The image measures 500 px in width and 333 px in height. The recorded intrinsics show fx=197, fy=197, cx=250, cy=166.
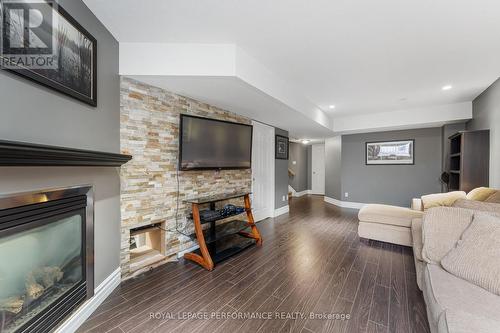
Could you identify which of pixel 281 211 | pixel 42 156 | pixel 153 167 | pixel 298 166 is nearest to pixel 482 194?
pixel 281 211

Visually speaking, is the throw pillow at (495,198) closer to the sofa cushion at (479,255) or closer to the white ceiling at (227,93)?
the sofa cushion at (479,255)

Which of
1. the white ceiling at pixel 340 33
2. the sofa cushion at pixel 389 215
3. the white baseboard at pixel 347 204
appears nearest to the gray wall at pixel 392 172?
the white baseboard at pixel 347 204

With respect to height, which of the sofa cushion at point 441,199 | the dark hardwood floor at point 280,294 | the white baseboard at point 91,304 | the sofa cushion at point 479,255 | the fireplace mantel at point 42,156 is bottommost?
the dark hardwood floor at point 280,294

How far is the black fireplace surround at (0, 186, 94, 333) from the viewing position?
43.1 inches

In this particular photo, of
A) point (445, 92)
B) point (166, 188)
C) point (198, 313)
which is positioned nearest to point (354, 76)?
point (445, 92)

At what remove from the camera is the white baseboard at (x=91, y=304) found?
1398mm

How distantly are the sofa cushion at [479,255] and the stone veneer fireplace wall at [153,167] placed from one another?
2.66m

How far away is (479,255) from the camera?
1312 mm

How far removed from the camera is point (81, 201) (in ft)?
5.02

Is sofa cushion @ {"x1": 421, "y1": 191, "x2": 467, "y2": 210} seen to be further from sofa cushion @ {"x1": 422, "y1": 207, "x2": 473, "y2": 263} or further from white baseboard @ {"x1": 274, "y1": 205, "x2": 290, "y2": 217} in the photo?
white baseboard @ {"x1": 274, "y1": 205, "x2": 290, "y2": 217}

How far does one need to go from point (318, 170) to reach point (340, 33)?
6.71 m

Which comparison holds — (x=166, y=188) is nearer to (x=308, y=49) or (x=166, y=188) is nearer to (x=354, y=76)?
(x=308, y=49)

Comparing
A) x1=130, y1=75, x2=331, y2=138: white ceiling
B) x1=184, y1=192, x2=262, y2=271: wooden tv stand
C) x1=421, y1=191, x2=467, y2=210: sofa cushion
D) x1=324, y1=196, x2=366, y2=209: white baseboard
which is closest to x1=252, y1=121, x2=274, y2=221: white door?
x1=130, y1=75, x2=331, y2=138: white ceiling

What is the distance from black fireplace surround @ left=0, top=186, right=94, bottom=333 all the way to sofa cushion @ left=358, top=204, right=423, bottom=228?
3453 mm
